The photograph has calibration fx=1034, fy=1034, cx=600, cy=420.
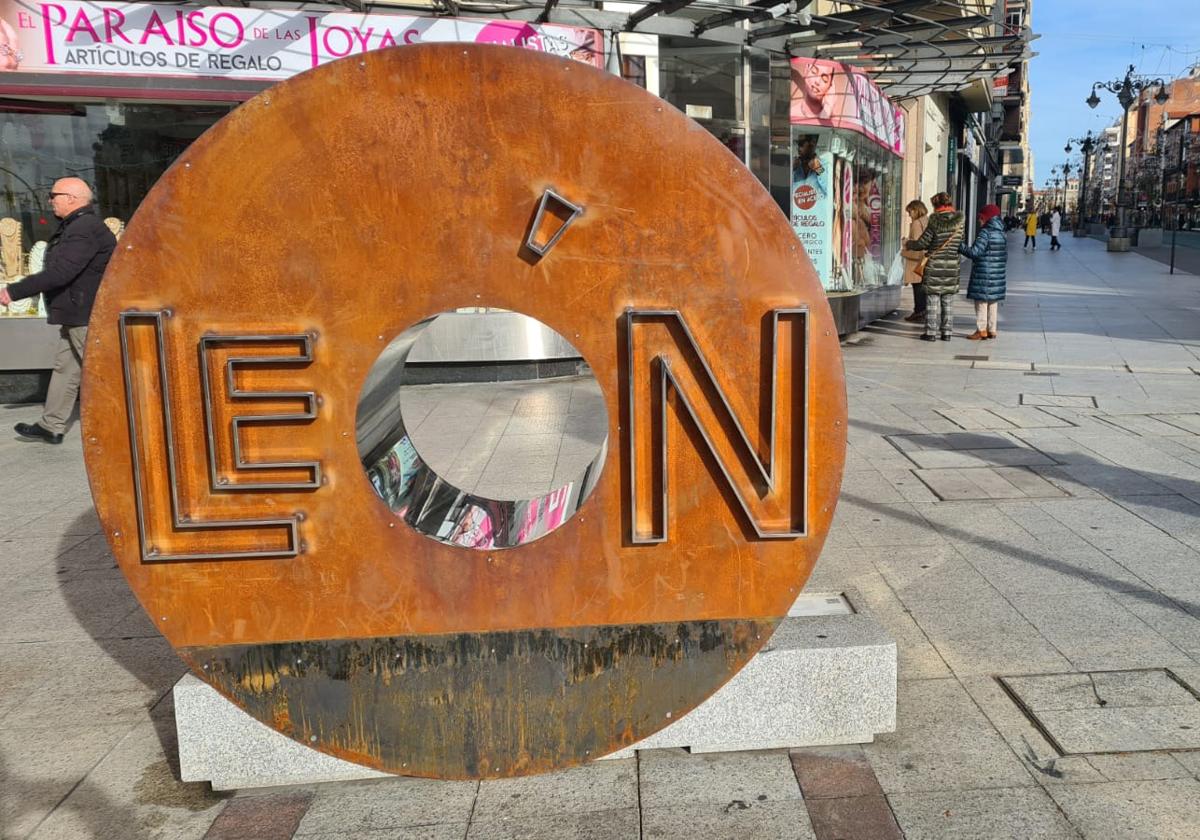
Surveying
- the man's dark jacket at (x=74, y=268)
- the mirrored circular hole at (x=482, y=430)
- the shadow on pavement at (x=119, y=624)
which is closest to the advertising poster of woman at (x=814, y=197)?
the mirrored circular hole at (x=482, y=430)

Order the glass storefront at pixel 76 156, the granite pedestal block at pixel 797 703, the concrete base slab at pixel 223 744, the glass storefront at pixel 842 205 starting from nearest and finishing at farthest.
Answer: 1. the concrete base slab at pixel 223 744
2. the granite pedestal block at pixel 797 703
3. the glass storefront at pixel 76 156
4. the glass storefront at pixel 842 205

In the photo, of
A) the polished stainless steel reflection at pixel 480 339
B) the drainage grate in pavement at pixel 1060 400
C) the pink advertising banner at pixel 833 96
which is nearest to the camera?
the drainage grate in pavement at pixel 1060 400

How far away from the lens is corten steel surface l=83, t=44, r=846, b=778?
110 inches

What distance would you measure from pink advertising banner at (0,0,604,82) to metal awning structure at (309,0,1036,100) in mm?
253

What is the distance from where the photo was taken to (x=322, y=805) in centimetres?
314

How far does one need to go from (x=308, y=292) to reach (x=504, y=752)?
4.83ft

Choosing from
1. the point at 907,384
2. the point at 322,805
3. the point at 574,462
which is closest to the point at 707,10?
the point at 907,384

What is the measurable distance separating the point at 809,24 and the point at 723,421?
30.6ft

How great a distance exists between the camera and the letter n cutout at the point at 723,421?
293cm

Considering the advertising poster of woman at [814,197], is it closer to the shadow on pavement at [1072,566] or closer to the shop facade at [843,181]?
the shop facade at [843,181]

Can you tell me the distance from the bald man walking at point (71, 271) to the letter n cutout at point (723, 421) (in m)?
5.82

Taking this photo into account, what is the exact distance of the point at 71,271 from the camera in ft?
24.5

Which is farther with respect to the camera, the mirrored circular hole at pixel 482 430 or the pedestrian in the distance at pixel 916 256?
the pedestrian in the distance at pixel 916 256

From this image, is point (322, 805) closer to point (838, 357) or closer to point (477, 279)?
point (477, 279)
